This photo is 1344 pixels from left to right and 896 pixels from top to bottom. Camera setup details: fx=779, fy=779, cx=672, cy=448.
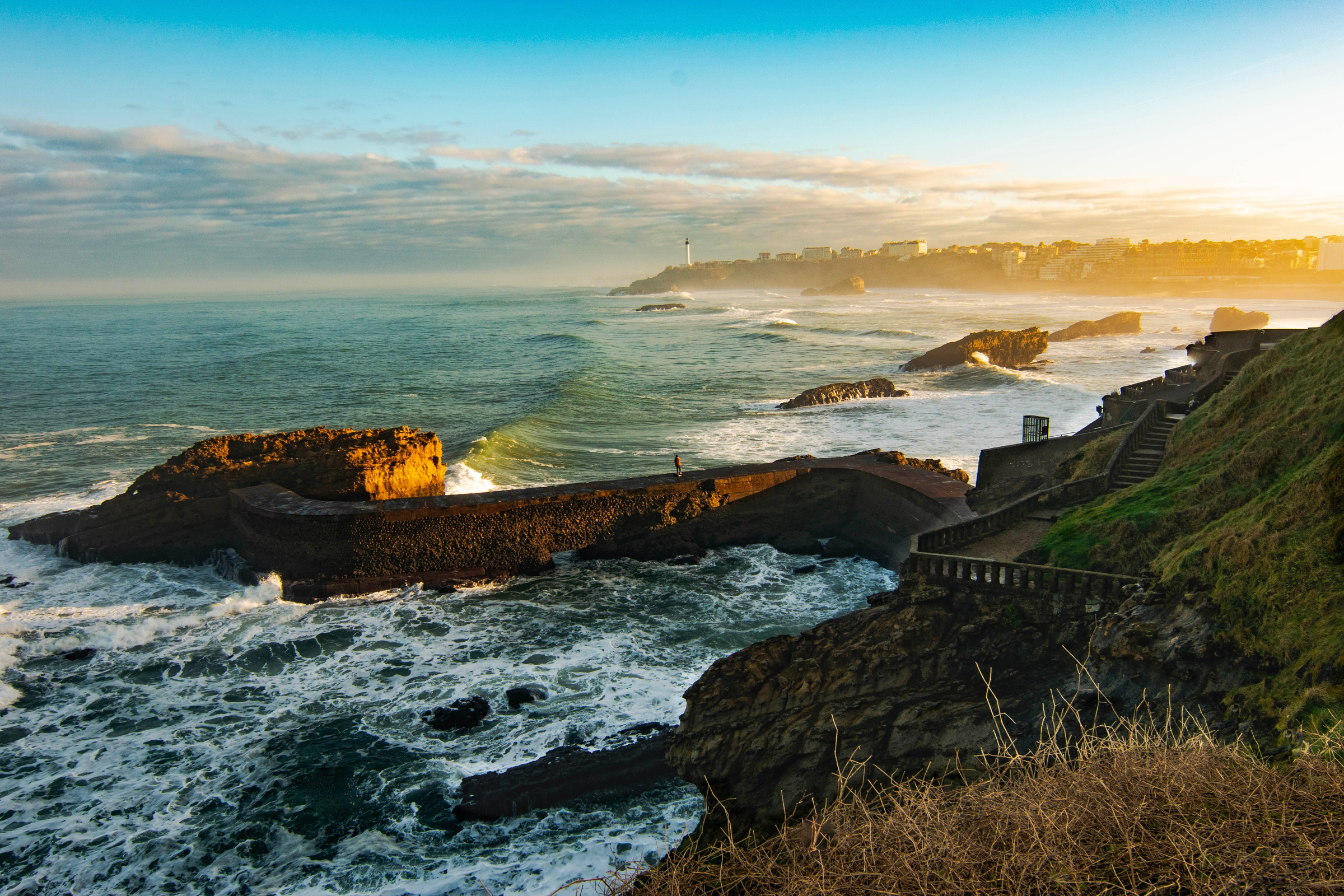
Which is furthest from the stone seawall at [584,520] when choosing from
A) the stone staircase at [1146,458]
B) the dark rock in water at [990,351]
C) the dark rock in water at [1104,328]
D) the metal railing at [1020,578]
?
the dark rock in water at [1104,328]

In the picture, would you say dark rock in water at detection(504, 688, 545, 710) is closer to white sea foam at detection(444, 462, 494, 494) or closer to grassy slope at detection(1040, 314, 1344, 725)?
grassy slope at detection(1040, 314, 1344, 725)

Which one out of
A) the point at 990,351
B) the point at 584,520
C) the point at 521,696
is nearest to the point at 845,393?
the point at 990,351

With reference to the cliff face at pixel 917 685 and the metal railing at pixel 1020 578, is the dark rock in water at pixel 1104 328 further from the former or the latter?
the cliff face at pixel 917 685

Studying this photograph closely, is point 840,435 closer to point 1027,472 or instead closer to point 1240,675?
point 1027,472

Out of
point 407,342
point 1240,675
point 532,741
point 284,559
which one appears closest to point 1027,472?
point 1240,675

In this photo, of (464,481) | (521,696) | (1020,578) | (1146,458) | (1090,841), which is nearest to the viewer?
(1090,841)

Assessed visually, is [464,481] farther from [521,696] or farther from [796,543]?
[521,696]
